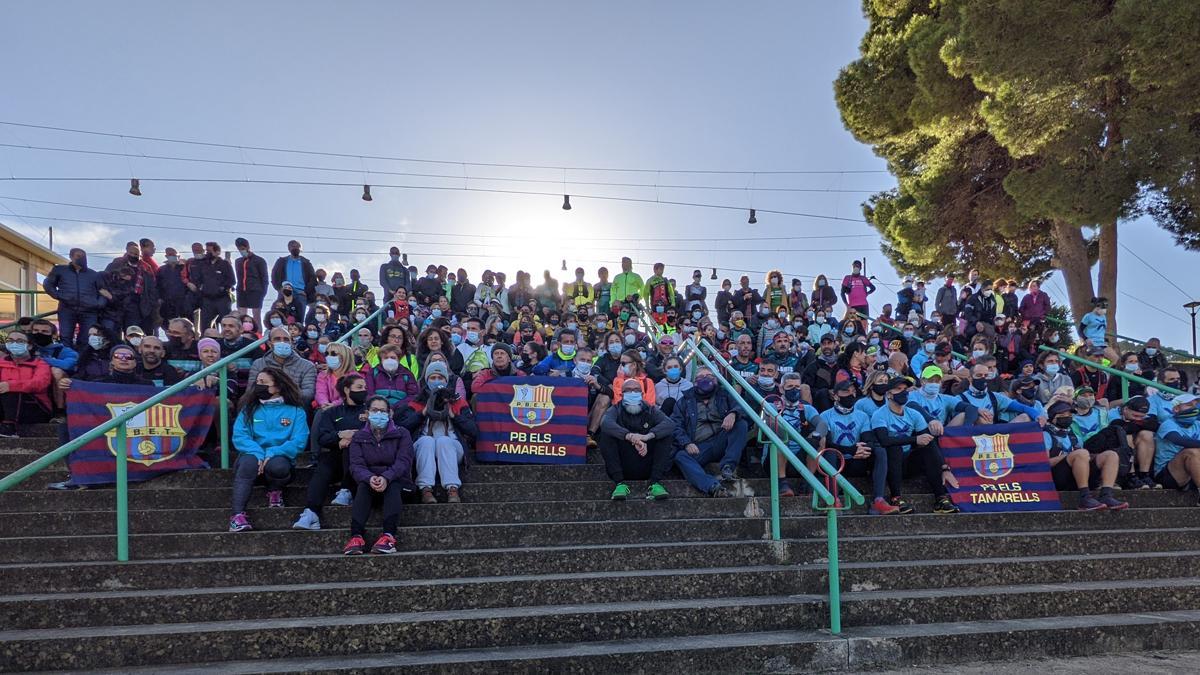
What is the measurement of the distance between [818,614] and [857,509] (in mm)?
1923

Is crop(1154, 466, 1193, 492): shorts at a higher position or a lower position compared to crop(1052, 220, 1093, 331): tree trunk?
lower

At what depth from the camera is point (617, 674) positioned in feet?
14.7

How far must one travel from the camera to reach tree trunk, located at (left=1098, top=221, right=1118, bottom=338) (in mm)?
18281

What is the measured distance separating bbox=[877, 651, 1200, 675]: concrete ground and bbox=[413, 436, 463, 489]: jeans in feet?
12.1

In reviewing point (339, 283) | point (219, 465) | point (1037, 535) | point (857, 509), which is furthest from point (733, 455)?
point (339, 283)

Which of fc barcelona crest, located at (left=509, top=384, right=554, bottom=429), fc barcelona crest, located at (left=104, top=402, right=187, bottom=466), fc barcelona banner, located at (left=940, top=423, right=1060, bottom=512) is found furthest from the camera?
fc barcelona crest, located at (left=509, top=384, right=554, bottom=429)

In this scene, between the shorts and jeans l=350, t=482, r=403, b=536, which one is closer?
jeans l=350, t=482, r=403, b=536

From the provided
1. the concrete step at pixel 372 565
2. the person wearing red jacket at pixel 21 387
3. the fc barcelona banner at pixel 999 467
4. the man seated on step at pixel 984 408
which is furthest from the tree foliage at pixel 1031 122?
the person wearing red jacket at pixel 21 387

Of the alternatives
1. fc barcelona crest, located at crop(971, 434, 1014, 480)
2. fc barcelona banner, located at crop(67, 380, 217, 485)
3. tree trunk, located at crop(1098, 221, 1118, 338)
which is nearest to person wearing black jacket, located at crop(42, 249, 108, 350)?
fc barcelona banner, located at crop(67, 380, 217, 485)

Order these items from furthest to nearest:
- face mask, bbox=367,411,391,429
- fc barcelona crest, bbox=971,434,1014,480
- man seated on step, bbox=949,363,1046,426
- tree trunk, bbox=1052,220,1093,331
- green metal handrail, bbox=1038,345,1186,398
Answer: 1. tree trunk, bbox=1052,220,1093,331
2. green metal handrail, bbox=1038,345,1186,398
3. man seated on step, bbox=949,363,1046,426
4. fc barcelona crest, bbox=971,434,1014,480
5. face mask, bbox=367,411,391,429

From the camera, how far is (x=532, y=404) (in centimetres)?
756

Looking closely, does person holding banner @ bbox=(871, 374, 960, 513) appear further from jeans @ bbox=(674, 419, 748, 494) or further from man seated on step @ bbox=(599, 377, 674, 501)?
man seated on step @ bbox=(599, 377, 674, 501)

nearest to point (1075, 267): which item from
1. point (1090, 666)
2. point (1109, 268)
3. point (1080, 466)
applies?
point (1109, 268)

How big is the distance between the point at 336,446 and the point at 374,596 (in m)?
1.59
